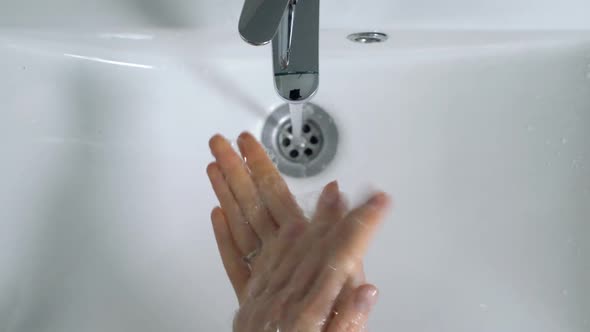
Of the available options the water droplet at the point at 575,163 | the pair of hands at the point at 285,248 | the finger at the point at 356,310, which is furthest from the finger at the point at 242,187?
the water droplet at the point at 575,163

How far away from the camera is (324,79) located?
0.42 m

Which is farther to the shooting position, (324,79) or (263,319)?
(324,79)

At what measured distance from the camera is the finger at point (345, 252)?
281mm

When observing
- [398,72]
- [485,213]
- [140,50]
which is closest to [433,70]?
[398,72]

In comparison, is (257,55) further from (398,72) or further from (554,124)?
(554,124)

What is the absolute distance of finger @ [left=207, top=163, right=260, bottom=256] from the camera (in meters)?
0.35

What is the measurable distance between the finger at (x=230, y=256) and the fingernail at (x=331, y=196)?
9 centimetres

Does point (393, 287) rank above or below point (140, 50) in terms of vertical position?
below

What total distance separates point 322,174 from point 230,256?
12 cm

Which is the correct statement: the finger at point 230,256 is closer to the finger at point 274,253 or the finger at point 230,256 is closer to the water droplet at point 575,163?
the finger at point 274,253

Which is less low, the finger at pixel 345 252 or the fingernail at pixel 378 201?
the fingernail at pixel 378 201

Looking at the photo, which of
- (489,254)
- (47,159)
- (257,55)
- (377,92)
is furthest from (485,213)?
(47,159)

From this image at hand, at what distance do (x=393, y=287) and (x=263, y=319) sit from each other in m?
0.15

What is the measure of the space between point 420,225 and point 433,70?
5.5 inches
